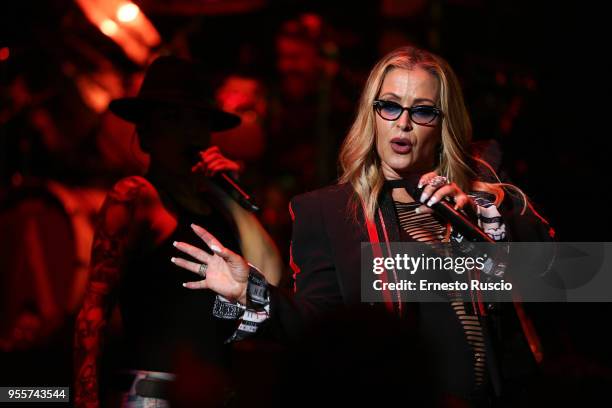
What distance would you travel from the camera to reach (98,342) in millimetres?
2959

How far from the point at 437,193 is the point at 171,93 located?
151 centimetres

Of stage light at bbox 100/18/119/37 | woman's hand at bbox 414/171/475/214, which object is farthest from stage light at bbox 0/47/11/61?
woman's hand at bbox 414/171/475/214

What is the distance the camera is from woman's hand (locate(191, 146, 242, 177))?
328 cm

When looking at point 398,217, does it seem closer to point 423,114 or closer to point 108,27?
point 423,114

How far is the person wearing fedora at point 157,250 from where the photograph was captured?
2881mm

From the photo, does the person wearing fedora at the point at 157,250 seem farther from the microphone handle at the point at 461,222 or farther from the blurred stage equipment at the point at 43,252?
the blurred stage equipment at the point at 43,252

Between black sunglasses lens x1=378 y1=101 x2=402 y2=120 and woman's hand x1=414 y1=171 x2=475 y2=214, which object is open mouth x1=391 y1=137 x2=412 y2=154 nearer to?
black sunglasses lens x1=378 y1=101 x2=402 y2=120

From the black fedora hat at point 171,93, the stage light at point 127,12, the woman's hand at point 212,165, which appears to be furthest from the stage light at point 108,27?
the woman's hand at point 212,165

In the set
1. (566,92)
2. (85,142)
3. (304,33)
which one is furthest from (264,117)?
(566,92)

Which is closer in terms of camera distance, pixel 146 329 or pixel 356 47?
pixel 146 329

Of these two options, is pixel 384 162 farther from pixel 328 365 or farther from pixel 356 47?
pixel 356 47

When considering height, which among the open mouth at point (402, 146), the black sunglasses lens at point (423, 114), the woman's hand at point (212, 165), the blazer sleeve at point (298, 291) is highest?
the woman's hand at point (212, 165)

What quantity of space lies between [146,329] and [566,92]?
3384mm

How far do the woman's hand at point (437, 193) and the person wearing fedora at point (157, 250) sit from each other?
2.78ft
